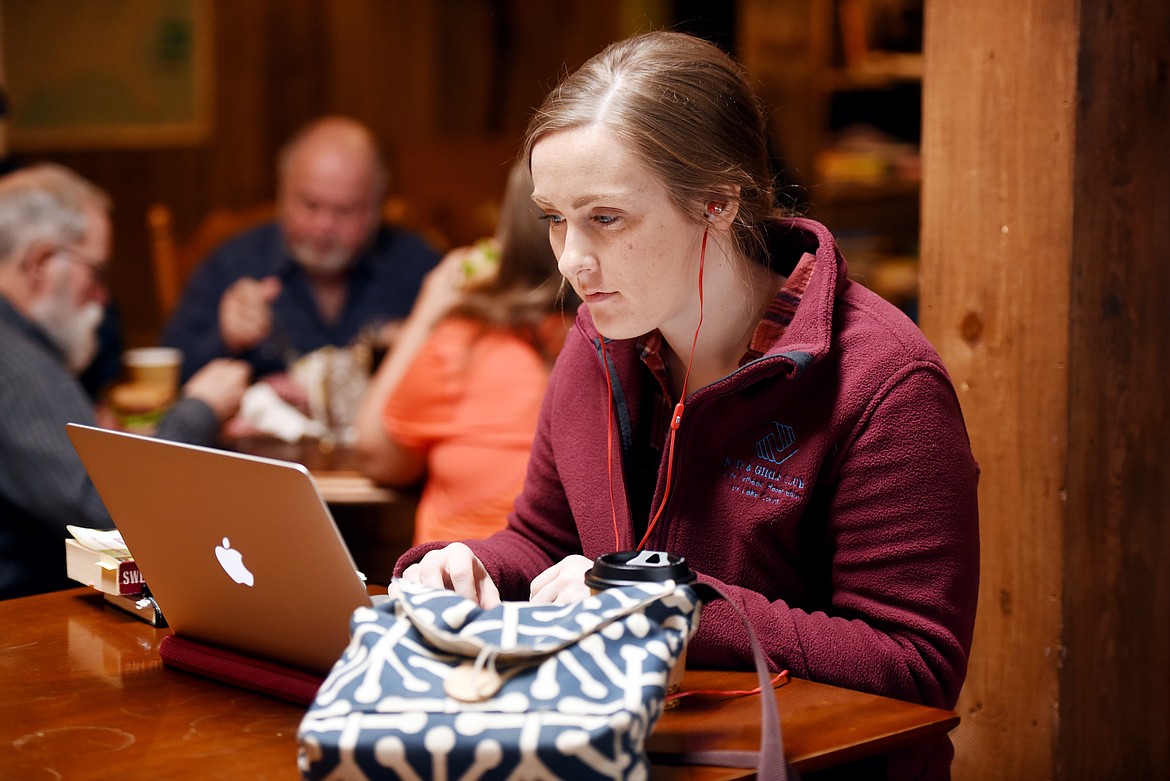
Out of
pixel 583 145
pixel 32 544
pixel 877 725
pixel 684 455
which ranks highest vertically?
pixel 583 145

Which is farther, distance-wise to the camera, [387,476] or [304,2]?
[304,2]

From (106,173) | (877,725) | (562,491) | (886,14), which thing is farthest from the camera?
(886,14)

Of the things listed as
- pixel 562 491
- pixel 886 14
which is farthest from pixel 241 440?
pixel 886 14

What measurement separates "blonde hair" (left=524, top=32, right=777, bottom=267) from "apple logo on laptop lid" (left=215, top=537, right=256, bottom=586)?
0.52 m

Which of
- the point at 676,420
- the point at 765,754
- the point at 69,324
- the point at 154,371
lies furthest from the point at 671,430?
the point at 154,371

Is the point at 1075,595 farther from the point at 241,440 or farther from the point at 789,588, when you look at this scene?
the point at 241,440

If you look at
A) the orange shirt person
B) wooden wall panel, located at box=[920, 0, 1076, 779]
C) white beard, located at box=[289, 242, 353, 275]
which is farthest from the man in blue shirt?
wooden wall panel, located at box=[920, 0, 1076, 779]

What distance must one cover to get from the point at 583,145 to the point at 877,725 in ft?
2.02

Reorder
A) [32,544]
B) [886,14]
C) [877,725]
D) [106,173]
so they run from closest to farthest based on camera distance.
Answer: [877,725] < [32,544] < [106,173] < [886,14]

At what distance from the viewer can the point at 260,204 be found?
4988 millimetres

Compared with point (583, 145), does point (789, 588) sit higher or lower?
lower

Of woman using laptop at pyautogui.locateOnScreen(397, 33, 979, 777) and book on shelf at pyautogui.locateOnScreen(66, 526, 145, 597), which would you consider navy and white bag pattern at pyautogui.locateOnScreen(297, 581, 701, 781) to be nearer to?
woman using laptop at pyautogui.locateOnScreen(397, 33, 979, 777)

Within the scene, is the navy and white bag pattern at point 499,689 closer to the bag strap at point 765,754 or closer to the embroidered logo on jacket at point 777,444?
the bag strap at point 765,754

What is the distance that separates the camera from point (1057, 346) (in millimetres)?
1821
